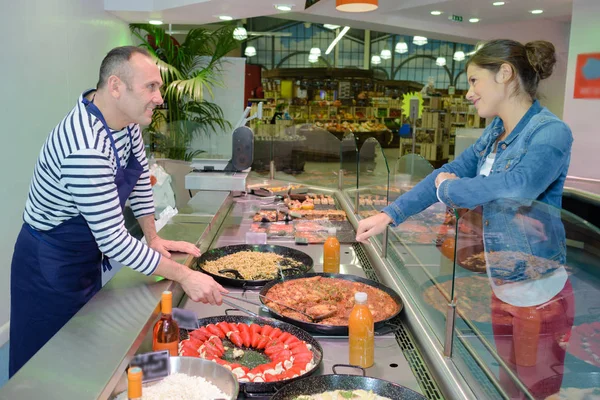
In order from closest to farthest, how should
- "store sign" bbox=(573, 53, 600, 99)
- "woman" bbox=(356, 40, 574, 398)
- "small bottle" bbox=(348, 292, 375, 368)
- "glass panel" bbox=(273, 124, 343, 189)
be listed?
"woman" bbox=(356, 40, 574, 398)
"small bottle" bbox=(348, 292, 375, 368)
"glass panel" bbox=(273, 124, 343, 189)
"store sign" bbox=(573, 53, 600, 99)

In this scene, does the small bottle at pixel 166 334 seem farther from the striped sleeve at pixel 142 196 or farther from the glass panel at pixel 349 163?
the glass panel at pixel 349 163

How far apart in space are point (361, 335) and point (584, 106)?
25.3 ft

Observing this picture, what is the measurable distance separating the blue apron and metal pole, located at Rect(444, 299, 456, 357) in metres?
1.39

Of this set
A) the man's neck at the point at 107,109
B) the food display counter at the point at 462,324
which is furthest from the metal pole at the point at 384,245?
the man's neck at the point at 107,109

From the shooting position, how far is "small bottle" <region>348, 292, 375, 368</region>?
5.67 ft

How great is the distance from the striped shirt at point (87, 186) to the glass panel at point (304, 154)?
3.09m

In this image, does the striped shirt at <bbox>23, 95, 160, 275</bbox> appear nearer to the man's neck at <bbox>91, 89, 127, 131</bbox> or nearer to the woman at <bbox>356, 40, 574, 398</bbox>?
the man's neck at <bbox>91, 89, 127, 131</bbox>

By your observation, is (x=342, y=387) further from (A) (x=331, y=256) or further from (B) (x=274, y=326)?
(A) (x=331, y=256)

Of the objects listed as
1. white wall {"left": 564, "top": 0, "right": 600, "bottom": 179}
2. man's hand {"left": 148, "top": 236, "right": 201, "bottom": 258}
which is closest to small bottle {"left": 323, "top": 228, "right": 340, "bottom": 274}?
man's hand {"left": 148, "top": 236, "right": 201, "bottom": 258}

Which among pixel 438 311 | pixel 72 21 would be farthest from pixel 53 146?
pixel 72 21

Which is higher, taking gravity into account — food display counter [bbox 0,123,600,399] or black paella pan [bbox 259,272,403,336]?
food display counter [bbox 0,123,600,399]

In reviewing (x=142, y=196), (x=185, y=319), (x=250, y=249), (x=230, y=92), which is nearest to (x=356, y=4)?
(x=230, y=92)

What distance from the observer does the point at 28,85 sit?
14.0ft

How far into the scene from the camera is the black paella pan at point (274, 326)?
1.55 metres
